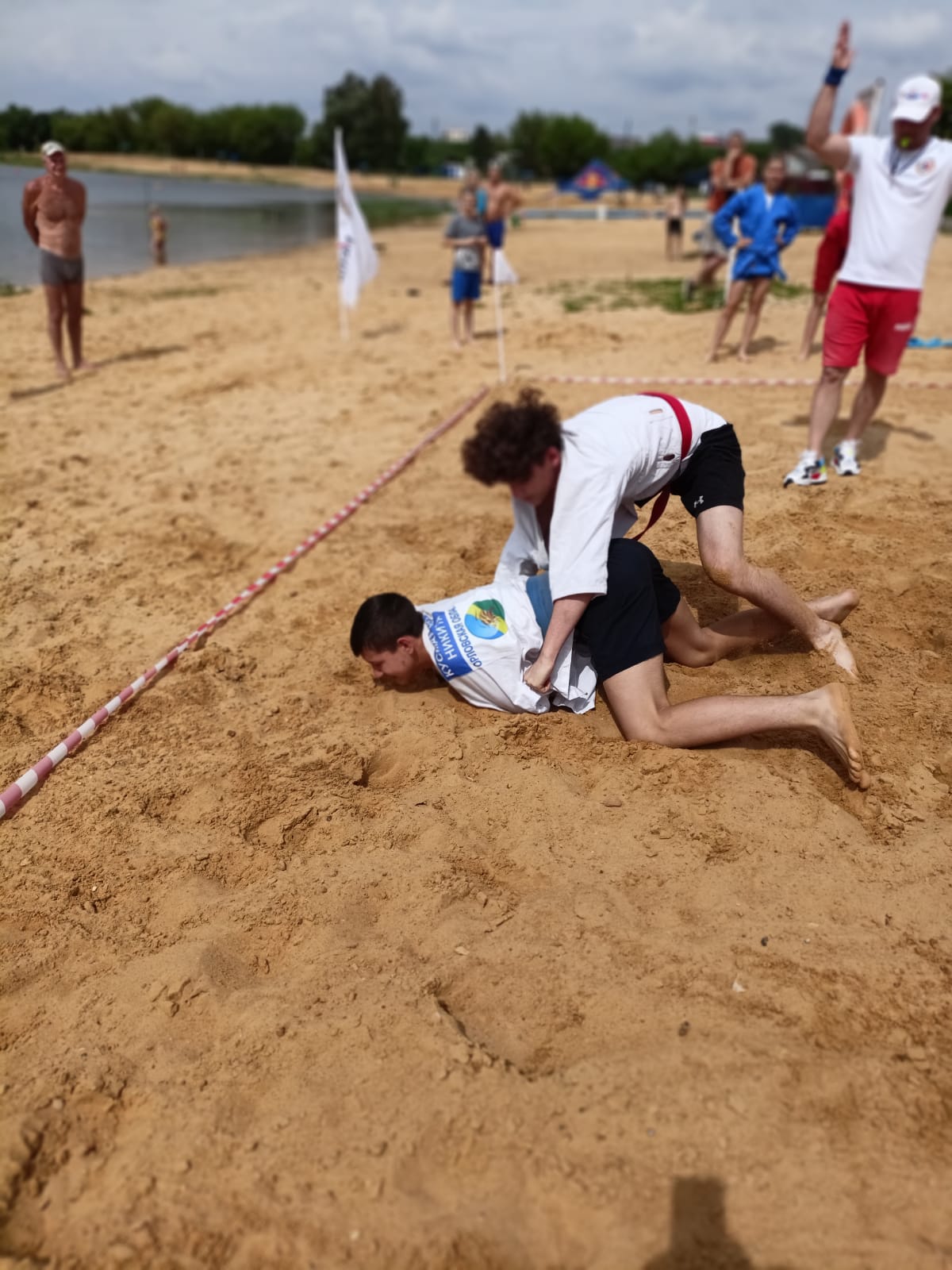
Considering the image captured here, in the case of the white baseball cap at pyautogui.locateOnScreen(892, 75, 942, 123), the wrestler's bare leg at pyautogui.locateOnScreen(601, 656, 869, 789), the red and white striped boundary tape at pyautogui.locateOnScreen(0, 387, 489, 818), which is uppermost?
the white baseball cap at pyautogui.locateOnScreen(892, 75, 942, 123)

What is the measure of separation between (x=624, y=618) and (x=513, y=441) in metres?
0.72

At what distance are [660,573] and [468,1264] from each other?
239cm

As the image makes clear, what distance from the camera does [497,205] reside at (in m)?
Result: 12.4

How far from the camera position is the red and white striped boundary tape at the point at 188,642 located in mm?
3223

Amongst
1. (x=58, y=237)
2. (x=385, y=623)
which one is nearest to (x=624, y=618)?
(x=385, y=623)

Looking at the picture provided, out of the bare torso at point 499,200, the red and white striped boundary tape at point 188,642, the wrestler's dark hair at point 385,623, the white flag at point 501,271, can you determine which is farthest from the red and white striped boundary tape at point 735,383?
the bare torso at point 499,200

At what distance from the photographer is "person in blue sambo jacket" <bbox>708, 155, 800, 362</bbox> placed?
8680mm

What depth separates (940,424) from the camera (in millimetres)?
6508

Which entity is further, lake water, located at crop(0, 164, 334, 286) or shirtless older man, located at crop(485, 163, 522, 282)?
lake water, located at crop(0, 164, 334, 286)

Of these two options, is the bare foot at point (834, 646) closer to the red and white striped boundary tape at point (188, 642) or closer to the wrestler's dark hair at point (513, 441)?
the wrestler's dark hair at point (513, 441)

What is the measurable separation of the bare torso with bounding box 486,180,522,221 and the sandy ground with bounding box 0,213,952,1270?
8.60m

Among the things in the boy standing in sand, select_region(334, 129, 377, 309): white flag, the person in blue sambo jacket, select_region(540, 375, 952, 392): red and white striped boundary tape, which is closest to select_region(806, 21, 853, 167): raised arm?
select_region(540, 375, 952, 392): red and white striped boundary tape

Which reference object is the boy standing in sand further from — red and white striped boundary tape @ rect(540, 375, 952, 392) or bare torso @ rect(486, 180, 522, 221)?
red and white striped boundary tape @ rect(540, 375, 952, 392)

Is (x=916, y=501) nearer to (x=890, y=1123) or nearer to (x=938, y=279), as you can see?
(x=890, y=1123)
